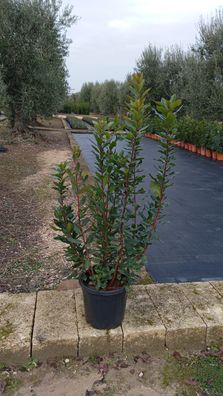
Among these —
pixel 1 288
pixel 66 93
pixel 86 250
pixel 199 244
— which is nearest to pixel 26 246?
pixel 1 288

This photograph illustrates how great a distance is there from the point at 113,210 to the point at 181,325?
697 mm

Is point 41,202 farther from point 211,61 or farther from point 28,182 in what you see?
point 211,61

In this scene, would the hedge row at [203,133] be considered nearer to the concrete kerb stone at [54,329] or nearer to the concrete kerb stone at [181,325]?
the concrete kerb stone at [181,325]

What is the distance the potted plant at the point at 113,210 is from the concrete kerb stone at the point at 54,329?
4.8 inches

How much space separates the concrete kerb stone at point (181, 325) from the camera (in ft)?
5.51

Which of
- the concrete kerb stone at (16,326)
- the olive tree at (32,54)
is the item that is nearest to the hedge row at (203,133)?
the olive tree at (32,54)

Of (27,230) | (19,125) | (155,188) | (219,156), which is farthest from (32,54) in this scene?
(155,188)

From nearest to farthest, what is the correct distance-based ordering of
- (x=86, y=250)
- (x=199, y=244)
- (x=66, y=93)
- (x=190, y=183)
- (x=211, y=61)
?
(x=86, y=250) → (x=199, y=244) → (x=190, y=183) → (x=211, y=61) → (x=66, y=93)

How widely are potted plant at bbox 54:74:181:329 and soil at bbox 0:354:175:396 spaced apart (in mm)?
184

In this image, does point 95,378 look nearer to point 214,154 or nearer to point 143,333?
point 143,333

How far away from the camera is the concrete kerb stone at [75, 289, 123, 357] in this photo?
161cm

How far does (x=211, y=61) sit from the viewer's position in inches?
319

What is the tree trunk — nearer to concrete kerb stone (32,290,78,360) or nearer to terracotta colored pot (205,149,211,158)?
terracotta colored pot (205,149,211,158)

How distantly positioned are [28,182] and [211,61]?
18.6 ft
